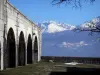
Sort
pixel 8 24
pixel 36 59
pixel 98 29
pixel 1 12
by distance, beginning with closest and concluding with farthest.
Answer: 1. pixel 98 29
2. pixel 1 12
3. pixel 8 24
4. pixel 36 59


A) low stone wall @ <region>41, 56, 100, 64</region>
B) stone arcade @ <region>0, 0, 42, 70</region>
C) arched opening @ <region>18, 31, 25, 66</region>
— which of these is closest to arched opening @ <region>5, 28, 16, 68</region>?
stone arcade @ <region>0, 0, 42, 70</region>

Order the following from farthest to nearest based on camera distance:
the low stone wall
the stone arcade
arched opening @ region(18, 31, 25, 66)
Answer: the low stone wall
arched opening @ region(18, 31, 25, 66)
the stone arcade

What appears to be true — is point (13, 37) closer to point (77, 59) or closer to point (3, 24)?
point (3, 24)

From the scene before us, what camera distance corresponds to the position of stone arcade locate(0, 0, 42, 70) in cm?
2575

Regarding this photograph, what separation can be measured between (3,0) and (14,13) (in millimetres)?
4969

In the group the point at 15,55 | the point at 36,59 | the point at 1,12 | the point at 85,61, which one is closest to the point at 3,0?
the point at 1,12

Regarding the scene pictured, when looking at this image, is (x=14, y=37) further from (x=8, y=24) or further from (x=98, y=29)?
(x=98, y=29)

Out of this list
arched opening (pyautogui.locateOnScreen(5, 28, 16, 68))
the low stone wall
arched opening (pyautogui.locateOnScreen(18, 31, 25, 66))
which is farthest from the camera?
the low stone wall

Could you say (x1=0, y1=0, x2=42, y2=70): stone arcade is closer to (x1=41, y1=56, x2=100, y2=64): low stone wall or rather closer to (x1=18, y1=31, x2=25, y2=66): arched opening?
(x1=18, y1=31, x2=25, y2=66): arched opening

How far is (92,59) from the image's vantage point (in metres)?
49.0

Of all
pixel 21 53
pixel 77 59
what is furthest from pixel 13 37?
pixel 77 59

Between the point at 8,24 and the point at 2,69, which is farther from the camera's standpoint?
the point at 8,24

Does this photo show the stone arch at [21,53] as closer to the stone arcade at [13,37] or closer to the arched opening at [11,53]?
the stone arcade at [13,37]

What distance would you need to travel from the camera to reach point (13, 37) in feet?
102
